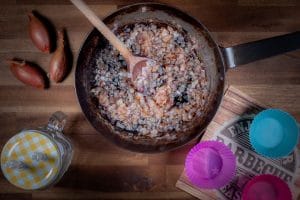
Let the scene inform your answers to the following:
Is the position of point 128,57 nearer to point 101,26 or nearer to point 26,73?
point 101,26

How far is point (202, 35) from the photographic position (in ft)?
3.65

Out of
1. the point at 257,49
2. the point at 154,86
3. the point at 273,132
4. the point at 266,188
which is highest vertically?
the point at 257,49

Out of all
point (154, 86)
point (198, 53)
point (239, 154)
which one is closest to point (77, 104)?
point (154, 86)

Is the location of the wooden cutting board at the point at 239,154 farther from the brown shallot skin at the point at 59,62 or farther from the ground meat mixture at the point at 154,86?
the brown shallot skin at the point at 59,62

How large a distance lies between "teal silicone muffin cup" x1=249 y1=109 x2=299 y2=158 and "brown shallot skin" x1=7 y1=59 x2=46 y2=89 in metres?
0.62

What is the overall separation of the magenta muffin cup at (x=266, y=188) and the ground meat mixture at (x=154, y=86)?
0.25m

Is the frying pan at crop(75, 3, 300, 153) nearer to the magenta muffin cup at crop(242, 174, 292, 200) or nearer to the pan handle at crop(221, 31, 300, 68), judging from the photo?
the pan handle at crop(221, 31, 300, 68)

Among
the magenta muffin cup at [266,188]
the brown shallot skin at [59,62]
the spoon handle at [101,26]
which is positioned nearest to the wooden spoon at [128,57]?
the spoon handle at [101,26]

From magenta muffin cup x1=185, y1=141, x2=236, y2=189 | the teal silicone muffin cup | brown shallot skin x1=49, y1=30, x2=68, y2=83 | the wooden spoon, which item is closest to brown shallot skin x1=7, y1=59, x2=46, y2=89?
brown shallot skin x1=49, y1=30, x2=68, y2=83

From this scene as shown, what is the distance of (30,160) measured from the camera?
114cm

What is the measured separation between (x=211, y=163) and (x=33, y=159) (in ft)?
1.66

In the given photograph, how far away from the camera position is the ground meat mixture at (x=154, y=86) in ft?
3.83

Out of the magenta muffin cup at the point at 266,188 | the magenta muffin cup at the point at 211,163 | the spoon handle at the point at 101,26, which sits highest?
the spoon handle at the point at 101,26

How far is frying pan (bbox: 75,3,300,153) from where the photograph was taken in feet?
3.54
